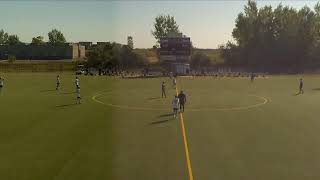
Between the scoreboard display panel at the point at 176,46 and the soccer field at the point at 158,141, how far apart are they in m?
49.4

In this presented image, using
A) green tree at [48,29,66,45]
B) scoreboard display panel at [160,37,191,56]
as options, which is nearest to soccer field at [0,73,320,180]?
scoreboard display panel at [160,37,191,56]

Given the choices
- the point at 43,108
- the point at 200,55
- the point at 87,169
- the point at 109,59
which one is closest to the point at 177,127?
the point at 87,169

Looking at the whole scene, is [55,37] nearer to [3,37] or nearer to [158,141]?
[3,37]

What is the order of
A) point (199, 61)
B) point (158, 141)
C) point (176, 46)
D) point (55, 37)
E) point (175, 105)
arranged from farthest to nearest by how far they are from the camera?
1. point (55, 37)
2. point (199, 61)
3. point (176, 46)
4. point (175, 105)
5. point (158, 141)

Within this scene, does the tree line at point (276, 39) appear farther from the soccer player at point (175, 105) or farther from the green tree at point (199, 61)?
the soccer player at point (175, 105)

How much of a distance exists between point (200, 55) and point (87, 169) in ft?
352

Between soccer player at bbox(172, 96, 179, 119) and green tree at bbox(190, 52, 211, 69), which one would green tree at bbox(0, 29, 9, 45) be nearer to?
green tree at bbox(190, 52, 211, 69)

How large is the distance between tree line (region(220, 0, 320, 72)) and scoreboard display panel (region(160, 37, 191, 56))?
38.0m

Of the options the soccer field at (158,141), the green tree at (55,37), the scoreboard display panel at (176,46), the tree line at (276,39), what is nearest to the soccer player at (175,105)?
the soccer field at (158,141)

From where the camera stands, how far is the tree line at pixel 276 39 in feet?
385

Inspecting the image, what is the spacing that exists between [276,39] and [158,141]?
107 metres

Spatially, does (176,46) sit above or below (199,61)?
above

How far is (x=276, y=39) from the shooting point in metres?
122

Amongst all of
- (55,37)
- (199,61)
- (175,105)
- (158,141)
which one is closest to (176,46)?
(199,61)
